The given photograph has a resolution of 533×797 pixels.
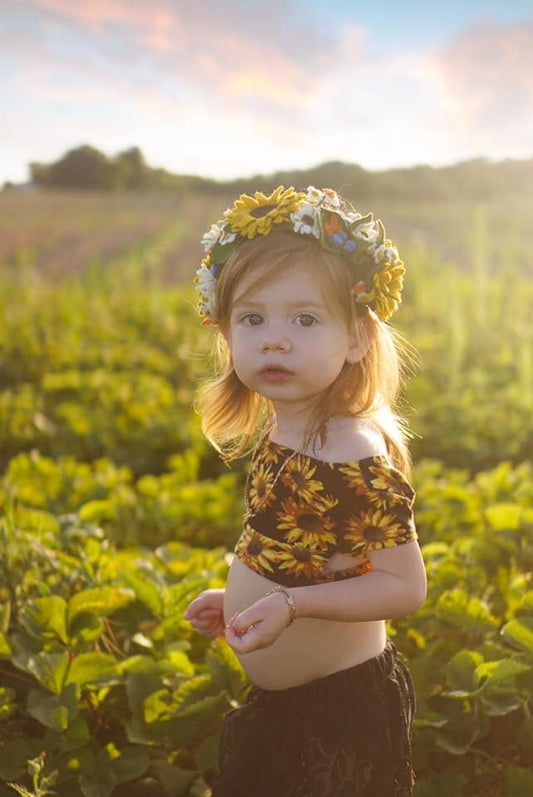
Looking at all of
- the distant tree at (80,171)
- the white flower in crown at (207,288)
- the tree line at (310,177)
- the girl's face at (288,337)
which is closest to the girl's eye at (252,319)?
the girl's face at (288,337)

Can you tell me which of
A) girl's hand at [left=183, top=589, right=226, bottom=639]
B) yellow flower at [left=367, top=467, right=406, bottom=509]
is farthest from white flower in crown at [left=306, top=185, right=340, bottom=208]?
girl's hand at [left=183, top=589, right=226, bottom=639]

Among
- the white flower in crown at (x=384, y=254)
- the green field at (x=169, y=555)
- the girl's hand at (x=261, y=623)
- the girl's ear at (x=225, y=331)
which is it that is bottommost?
the green field at (x=169, y=555)

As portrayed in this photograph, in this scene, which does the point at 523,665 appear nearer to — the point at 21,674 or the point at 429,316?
the point at 21,674

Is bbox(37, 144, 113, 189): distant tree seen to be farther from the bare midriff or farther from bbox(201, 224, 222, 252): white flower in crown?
the bare midriff

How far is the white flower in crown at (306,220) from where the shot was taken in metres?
1.56

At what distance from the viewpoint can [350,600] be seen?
4.81ft

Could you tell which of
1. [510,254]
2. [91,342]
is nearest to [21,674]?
[91,342]

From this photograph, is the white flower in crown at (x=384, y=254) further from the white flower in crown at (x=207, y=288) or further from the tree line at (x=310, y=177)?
the tree line at (x=310, y=177)

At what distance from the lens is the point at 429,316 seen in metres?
8.48

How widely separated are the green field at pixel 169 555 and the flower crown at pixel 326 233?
38cm

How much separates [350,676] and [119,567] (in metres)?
1.06

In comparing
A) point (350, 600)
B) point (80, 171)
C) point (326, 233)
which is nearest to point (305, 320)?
point (326, 233)

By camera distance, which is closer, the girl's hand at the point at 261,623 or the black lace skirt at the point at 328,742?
the girl's hand at the point at 261,623

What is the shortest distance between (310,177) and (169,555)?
17.7 meters
